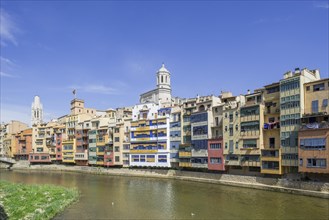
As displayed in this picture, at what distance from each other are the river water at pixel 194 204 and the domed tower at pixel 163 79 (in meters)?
64.4

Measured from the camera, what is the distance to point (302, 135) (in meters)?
45.9

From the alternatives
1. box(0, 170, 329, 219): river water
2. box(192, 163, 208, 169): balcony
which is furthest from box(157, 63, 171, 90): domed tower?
box(0, 170, 329, 219): river water

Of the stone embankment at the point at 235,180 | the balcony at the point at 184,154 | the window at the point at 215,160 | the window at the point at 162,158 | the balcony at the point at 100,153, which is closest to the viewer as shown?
the stone embankment at the point at 235,180

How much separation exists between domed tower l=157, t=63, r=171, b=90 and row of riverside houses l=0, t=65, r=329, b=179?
19980 millimetres

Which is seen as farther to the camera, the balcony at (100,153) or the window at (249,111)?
the balcony at (100,153)

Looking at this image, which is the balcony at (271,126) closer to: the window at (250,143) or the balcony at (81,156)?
the window at (250,143)

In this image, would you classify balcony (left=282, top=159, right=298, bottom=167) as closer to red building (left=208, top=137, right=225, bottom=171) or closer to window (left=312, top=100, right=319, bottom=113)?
Result: window (left=312, top=100, right=319, bottom=113)

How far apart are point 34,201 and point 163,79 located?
80458 millimetres

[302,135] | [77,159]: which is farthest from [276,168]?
[77,159]

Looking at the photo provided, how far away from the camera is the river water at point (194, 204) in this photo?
35125 mm

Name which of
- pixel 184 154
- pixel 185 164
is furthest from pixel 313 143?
pixel 185 164

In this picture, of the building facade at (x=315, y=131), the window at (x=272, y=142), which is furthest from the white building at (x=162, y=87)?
the building facade at (x=315, y=131)

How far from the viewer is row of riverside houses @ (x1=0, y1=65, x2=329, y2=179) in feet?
152

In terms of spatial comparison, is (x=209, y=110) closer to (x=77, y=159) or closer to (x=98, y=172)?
(x=98, y=172)
